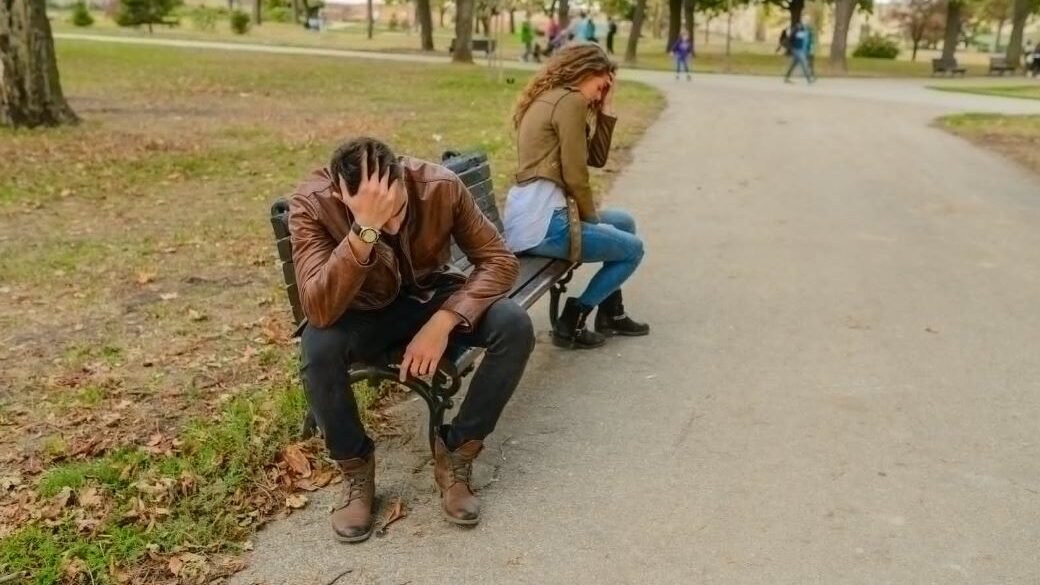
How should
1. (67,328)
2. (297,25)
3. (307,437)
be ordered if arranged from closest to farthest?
(307,437) → (67,328) → (297,25)

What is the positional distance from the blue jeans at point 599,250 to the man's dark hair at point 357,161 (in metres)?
1.85

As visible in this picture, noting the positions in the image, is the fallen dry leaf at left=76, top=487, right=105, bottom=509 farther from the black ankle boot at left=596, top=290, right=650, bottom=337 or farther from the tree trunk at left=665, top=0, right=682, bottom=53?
the tree trunk at left=665, top=0, right=682, bottom=53

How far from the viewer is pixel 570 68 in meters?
4.68

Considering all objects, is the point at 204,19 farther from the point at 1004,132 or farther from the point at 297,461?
the point at 297,461

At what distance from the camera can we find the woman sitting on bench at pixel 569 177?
4.69 metres

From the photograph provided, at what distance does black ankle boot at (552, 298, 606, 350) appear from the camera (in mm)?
5047

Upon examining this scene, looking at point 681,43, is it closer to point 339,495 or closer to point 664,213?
point 664,213

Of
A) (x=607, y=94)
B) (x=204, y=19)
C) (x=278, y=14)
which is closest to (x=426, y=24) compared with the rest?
(x=204, y=19)

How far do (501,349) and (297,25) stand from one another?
66.0 m

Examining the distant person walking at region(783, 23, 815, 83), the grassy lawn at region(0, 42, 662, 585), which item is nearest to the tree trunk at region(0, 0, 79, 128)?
the grassy lawn at region(0, 42, 662, 585)

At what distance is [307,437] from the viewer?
3838 millimetres

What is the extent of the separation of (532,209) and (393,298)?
4.99ft

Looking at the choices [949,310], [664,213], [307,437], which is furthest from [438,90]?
[307,437]

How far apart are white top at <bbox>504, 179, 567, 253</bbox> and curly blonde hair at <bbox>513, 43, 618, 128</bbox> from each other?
15.0 inches
